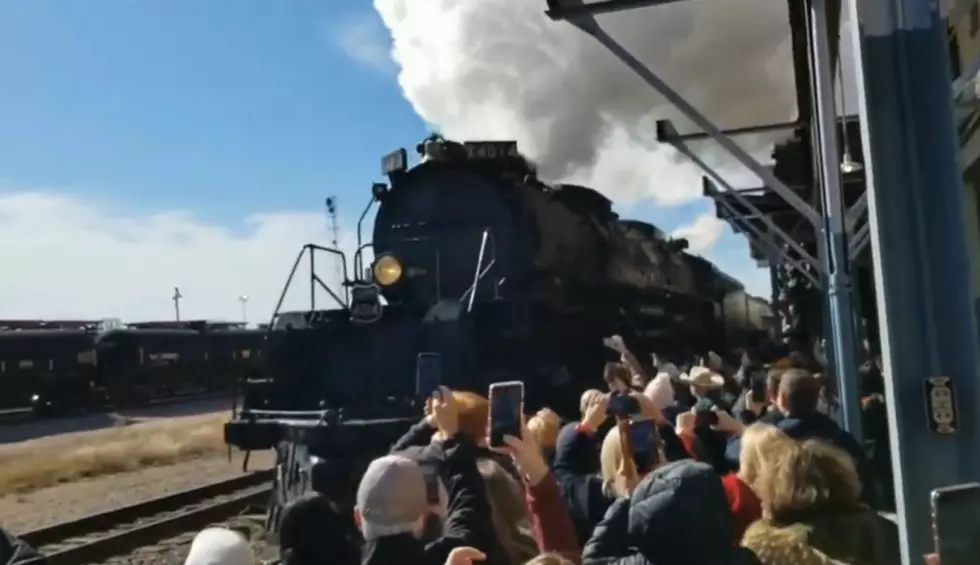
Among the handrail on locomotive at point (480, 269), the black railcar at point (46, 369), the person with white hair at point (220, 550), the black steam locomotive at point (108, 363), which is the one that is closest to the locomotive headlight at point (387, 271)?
the handrail on locomotive at point (480, 269)

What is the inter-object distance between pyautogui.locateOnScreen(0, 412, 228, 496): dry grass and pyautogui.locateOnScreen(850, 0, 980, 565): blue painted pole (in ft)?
52.3

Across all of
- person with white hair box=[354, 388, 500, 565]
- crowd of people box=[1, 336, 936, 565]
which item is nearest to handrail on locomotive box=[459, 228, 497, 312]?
crowd of people box=[1, 336, 936, 565]

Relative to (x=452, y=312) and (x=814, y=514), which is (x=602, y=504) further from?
(x=452, y=312)

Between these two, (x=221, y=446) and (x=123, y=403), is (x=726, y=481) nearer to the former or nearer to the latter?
(x=221, y=446)

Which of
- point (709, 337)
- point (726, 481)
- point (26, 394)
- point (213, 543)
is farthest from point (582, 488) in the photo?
point (26, 394)

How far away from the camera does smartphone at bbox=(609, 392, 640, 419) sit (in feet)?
13.5

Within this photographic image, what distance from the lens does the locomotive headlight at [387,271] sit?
10211 mm

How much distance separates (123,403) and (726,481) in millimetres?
29836

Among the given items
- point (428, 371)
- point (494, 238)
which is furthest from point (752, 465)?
point (494, 238)

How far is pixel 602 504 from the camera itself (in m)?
4.01

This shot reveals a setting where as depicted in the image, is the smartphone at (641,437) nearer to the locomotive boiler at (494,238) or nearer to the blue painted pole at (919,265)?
the blue painted pole at (919,265)

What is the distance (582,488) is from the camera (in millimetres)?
4086

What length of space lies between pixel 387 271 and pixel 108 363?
23.1 meters

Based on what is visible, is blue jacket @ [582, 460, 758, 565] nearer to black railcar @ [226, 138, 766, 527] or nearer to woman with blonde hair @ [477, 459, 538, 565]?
woman with blonde hair @ [477, 459, 538, 565]
